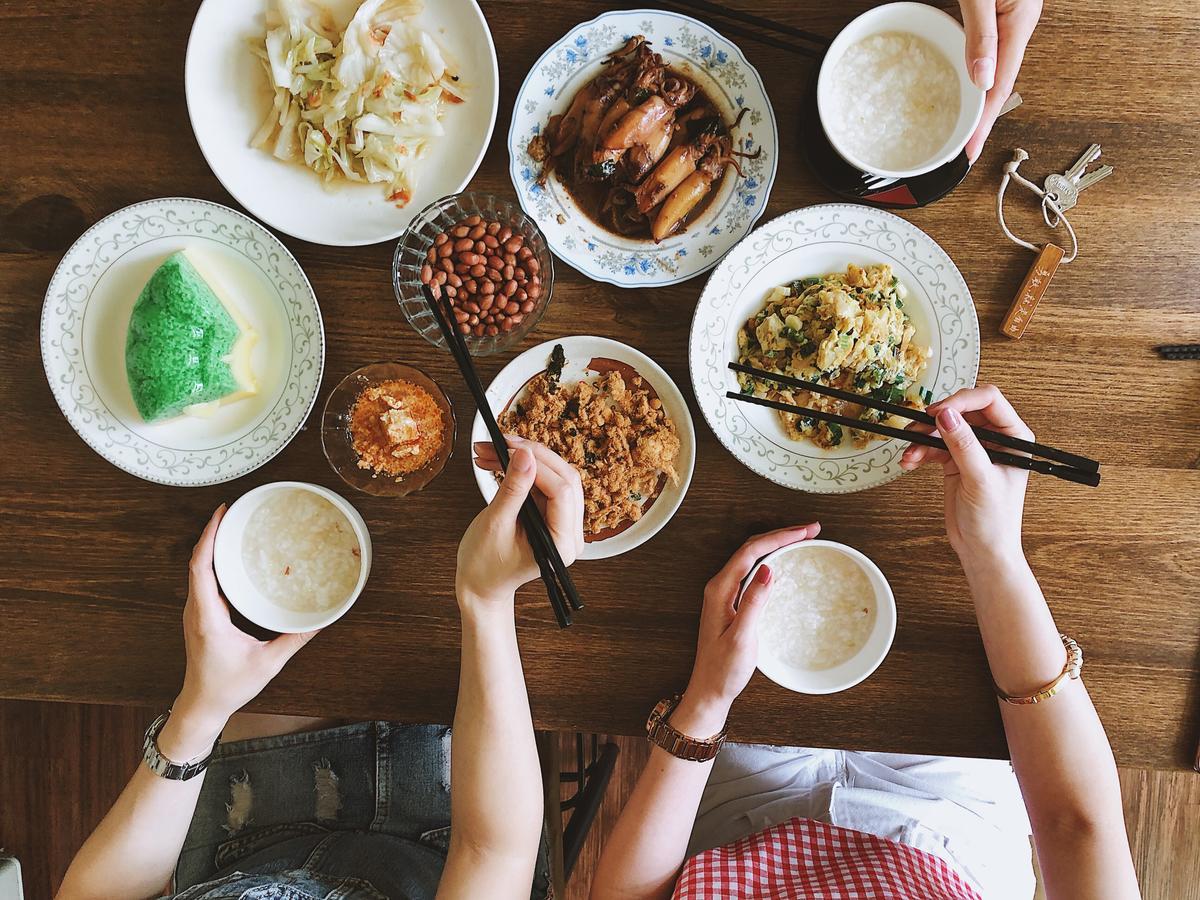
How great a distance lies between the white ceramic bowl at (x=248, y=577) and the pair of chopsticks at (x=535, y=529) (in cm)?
38

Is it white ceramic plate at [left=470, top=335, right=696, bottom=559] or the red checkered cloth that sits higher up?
white ceramic plate at [left=470, top=335, right=696, bottom=559]

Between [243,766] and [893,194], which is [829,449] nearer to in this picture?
[893,194]

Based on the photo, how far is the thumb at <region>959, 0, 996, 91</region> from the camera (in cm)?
142

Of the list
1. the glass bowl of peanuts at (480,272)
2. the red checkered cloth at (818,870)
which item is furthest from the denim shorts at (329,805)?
the glass bowl of peanuts at (480,272)

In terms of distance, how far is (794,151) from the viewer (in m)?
1.61

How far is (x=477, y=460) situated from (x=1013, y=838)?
62.5 inches

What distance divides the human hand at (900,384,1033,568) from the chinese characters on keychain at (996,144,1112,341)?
0.23 m

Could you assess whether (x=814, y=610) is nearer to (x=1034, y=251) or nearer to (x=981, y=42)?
(x=1034, y=251)

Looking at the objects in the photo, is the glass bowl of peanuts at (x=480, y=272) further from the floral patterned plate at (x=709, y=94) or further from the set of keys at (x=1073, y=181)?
the set of keys at (x=1073, y=181)

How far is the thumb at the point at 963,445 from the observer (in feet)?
4.72

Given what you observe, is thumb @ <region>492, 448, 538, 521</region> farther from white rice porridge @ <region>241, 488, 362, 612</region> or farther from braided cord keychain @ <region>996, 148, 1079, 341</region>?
braided cord keychain @ <region>996, 148, 1079, 341</region>

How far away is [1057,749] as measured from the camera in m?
1.56

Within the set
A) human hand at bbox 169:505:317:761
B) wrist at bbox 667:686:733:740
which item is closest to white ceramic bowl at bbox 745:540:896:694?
wrist at bbox 667:686:733:740

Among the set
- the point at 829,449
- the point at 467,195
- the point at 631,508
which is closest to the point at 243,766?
the point at 631,508
